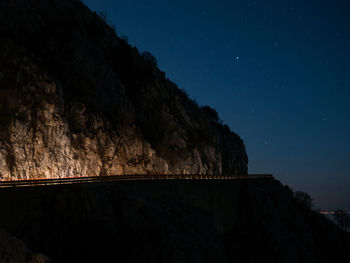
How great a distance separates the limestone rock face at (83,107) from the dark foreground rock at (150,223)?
11.2 m

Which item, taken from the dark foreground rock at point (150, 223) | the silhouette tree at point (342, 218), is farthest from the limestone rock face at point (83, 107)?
the silhouette tree at point (342, 218)

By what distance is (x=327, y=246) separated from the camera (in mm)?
45406

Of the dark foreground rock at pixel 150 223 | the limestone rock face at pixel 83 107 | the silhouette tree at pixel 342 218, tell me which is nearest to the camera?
the dark foreground rock at pixel 150 223

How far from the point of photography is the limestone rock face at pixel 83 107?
31.5 meters

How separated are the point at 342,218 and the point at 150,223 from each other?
295 ft

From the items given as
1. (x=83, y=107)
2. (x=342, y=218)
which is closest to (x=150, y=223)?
(x=83, y=107)

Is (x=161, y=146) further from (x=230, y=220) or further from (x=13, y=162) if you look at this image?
(x=13, y=162)

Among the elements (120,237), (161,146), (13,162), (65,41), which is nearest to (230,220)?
(161,146)

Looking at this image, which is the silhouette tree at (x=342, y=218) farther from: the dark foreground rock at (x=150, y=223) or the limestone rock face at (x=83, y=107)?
the dark foreground rock at (x=150, y=223)

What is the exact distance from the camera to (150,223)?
2052 cm

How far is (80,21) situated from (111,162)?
74.0ft

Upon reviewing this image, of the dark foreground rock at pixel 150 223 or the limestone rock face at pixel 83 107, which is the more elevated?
the limestone rock face at pixel 83 107

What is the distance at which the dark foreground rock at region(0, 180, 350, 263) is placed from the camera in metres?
18.1

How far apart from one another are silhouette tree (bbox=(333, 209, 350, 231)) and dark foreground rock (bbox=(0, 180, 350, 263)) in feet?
204
